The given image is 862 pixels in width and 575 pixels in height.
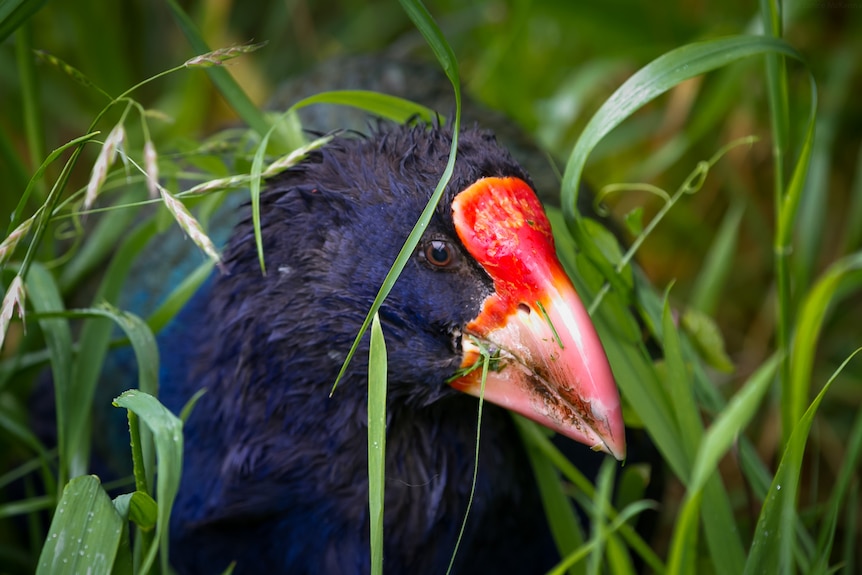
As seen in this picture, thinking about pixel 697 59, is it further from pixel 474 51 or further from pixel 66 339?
pixel 474 51

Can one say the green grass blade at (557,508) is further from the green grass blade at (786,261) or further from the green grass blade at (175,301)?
the green grass blade at (175,301)

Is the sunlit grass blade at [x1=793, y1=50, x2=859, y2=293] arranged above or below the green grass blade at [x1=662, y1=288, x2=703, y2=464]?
above

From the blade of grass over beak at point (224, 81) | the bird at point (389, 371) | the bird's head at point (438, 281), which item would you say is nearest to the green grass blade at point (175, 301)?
the bird at point (389, 371)

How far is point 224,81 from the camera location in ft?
5.52

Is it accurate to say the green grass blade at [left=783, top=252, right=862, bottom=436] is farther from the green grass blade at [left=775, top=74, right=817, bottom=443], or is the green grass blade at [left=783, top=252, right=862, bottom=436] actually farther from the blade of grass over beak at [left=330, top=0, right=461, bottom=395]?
the blade of grass over beak at [left=330, top=0, right=461, bottom=395]

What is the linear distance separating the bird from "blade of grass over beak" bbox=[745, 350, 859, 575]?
9.1 inches

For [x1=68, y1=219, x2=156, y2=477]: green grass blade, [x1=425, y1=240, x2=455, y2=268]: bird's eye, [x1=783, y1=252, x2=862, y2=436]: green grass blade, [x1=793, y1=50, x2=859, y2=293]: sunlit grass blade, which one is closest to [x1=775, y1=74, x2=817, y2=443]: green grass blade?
[x1=783, y1=252, x2=862, y2=436]: green grass blade

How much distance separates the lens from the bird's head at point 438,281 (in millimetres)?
1465

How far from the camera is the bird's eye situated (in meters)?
1.52

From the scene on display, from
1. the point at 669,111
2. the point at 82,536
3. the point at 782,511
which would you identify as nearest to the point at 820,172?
the point at 669,111

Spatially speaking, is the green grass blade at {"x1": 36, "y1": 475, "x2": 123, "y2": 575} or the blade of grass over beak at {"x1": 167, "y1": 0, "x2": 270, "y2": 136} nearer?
the green grass blade at {"x1": 36, "y1": 475, "x2": 123, "y2": 575}

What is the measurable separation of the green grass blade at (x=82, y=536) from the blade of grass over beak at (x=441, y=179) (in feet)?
1.22

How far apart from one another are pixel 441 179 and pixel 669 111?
219cm

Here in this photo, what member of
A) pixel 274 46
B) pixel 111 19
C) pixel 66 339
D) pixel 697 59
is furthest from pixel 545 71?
pixel 66 339
